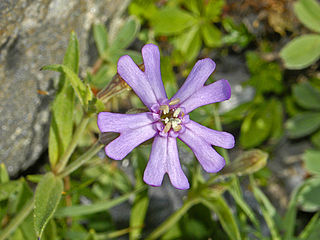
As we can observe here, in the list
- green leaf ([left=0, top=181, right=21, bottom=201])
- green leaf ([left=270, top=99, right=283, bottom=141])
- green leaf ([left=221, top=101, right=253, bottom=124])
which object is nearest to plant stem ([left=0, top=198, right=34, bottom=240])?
green leaf ([left=0, top=181, right=21, bottom=201])

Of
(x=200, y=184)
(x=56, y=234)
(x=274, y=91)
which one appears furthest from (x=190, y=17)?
(x=56, y=234)

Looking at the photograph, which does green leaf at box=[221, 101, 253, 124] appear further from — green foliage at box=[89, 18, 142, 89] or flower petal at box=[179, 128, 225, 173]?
flower petal at box=[179, 128, 225, 173]

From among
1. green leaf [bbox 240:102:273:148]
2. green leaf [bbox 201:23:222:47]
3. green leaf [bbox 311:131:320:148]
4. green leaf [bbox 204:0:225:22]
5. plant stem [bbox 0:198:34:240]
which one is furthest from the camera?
green leaf [bbox 311:131:320:148]

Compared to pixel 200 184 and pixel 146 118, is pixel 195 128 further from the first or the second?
pixel 200 184

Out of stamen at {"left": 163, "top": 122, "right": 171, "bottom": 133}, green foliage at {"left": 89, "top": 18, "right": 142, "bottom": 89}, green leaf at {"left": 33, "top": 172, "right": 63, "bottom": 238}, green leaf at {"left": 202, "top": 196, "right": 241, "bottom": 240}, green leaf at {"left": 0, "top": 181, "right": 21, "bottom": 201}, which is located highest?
green foliage at {"left": 89, "top": 18, "right": 142, "bottom": 89}

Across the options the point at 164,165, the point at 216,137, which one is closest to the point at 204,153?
the point at 216,137

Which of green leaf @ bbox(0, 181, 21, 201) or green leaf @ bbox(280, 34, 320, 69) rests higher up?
green leaf @ bbox(0, 181, 21, 201)

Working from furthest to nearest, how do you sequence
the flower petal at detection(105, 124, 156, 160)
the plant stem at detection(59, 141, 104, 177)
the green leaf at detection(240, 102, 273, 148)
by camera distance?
1. the green leaf at detection(240, 102, 273, 148)
2. the plant stem at detection(59, 141, 104, 177)
3. the flower petal at detection(105, 124, 156, 160)
